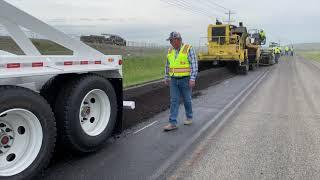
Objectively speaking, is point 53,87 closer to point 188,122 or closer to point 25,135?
point 25,135

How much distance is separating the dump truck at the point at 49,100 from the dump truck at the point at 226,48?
16194mm

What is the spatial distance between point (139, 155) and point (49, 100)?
143 cm

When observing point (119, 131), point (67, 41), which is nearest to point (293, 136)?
point (119, 131)

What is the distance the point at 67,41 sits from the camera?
6.26m

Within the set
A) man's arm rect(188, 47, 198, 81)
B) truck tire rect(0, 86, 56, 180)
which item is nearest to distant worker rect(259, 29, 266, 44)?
man's arm rect(188, 47, 198, 81)

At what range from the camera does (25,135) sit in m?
4.93

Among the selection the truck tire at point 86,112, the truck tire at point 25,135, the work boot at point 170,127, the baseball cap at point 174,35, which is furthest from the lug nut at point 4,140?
the baseball cap at point 174,35

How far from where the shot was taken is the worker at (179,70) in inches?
309

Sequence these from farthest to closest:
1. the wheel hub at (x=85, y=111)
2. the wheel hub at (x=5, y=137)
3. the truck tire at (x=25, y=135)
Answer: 1. the wheel hub at (x=85, y=111)
2. the wheel hub at (x=5, y=137)
3. the truck tire at (x=25, y=135)

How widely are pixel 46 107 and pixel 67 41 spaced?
5.07 feet

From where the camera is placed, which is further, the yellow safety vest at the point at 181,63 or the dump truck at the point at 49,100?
the yellow safety vest at the point at 181,63

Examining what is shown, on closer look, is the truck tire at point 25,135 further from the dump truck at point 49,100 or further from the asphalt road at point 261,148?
the asphalt road at point 261,148

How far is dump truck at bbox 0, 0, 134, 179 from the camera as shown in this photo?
15.4 feet

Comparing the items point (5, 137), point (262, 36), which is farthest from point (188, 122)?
point (262, 36)
